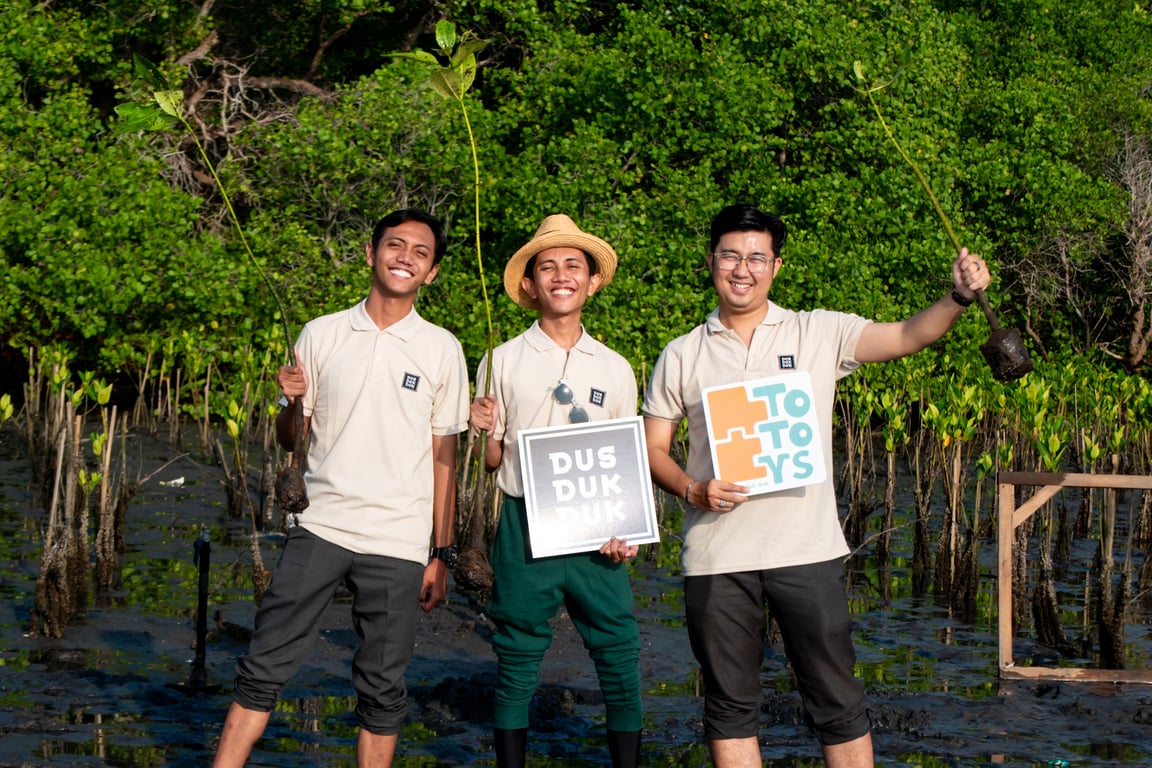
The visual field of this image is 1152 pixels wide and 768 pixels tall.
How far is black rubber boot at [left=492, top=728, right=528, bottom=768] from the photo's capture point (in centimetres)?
448

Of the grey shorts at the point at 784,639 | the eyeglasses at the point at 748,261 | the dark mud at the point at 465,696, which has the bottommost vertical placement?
the dark mud at the point at 465,696

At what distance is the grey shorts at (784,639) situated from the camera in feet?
13.3

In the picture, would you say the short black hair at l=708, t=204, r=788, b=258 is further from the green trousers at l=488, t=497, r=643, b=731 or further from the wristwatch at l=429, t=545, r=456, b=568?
the wristwatch at l=429, t=545, r=456, b=568

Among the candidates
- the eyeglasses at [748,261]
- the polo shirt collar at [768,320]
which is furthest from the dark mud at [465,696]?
the eyeglasses at [748,261]

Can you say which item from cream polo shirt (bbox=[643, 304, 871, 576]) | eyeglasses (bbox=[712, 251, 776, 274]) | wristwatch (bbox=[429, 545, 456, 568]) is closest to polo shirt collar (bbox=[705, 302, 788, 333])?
cream polo shirt (bbox=[643, 304, 871, 576])

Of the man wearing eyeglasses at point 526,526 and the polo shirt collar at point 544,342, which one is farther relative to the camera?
the polo shirt collar at point 544,342

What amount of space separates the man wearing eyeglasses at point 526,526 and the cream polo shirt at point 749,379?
0.76 feet

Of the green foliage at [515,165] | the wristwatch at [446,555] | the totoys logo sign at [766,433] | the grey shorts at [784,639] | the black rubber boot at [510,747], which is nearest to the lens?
the grey shorts at [784,639]

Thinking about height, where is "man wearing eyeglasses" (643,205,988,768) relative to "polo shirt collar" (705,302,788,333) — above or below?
below

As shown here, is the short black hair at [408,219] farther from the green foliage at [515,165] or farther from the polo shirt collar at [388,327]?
the green foliage at [515,165]

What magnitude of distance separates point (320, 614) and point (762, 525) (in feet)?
4.39

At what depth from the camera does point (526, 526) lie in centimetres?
457

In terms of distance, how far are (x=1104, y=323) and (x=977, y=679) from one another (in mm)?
17109

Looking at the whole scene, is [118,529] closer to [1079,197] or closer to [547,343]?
[547,343]
